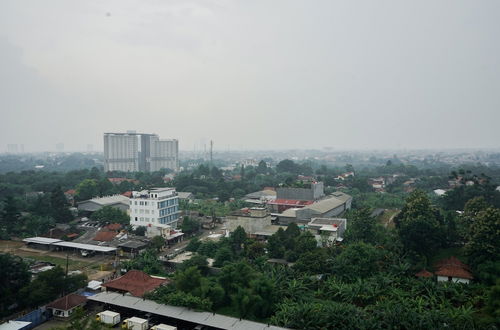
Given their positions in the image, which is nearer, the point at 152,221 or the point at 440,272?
the point at 440,272

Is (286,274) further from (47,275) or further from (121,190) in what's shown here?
(121,190)

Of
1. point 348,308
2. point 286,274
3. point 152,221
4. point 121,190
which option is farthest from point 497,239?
point 121,190

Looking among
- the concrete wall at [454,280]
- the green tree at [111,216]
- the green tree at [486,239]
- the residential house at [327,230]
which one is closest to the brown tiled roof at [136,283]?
the residential house at [327,230]

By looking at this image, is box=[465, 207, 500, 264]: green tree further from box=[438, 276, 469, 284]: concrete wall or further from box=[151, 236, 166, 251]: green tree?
box=[151, 236, 166, 251]: green tree

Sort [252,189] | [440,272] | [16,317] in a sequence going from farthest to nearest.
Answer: [252,189] → [440,272] → [16,317]

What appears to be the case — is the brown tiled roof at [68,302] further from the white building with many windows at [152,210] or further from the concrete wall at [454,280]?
the concrete wall at [454,280]
